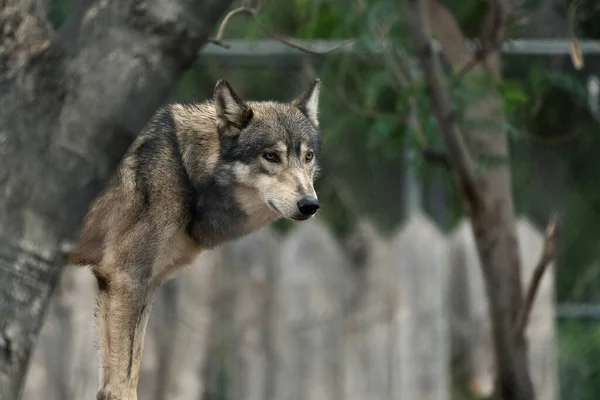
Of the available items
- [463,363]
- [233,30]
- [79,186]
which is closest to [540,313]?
[463,363]

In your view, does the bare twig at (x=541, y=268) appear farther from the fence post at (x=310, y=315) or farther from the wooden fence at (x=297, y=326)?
the fence post at (x=310, y=315)

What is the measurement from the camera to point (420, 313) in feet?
22.9

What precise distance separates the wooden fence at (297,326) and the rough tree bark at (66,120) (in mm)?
5014

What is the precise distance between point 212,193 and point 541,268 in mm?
1635

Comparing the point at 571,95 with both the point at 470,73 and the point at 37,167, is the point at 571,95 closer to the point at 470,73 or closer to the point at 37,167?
the point at 470,73

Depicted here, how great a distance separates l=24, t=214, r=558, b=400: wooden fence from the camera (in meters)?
6.93

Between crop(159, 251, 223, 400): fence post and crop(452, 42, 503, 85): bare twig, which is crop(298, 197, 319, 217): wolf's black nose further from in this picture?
crop(159, 251, 223, 400): fence post

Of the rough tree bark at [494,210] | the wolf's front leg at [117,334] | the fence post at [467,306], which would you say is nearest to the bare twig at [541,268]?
the rough tree bark at [494,210]

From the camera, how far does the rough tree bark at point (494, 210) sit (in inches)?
210

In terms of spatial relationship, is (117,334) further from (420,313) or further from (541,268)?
(420,313)

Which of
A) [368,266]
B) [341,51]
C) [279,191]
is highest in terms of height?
[279,191]

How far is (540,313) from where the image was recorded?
711 centimetres

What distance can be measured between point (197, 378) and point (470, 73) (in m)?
2.82

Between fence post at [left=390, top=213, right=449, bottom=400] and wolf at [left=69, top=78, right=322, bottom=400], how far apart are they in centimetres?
273
